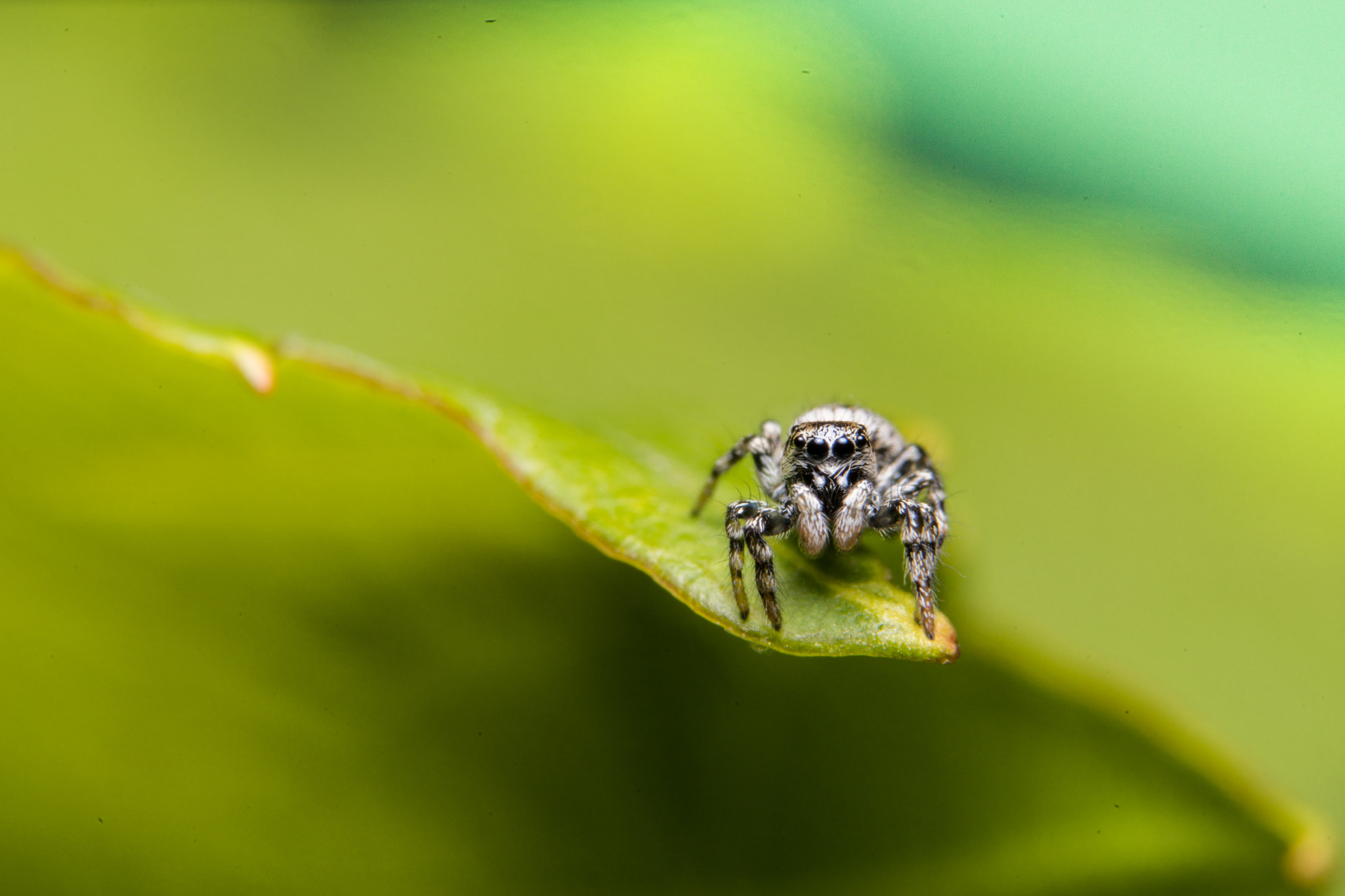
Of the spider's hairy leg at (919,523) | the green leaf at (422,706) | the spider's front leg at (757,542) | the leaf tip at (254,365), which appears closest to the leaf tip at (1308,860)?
the green leaf at (422,706)

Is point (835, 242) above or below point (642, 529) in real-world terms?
above

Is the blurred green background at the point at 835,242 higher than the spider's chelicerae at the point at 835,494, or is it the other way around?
the blurred green background at the point at 835,242

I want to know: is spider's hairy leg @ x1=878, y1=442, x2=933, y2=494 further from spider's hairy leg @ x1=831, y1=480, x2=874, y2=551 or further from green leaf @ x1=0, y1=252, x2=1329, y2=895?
green leaf @ x1=0, y1=252, x2=1329, y2=895

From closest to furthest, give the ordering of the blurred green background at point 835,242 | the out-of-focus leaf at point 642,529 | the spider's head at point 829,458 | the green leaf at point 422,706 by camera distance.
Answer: the out-of-focus leaf at point 642,529
the green leaf at point 422,706
the spider's head at point 829,458
the blurred green background at point 835,242

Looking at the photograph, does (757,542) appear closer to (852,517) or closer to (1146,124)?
(852,517)

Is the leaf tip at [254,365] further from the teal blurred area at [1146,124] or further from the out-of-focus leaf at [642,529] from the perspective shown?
the teal blurred area at [1146,124]

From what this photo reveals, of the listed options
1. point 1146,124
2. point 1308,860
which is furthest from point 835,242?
point 1308,860
